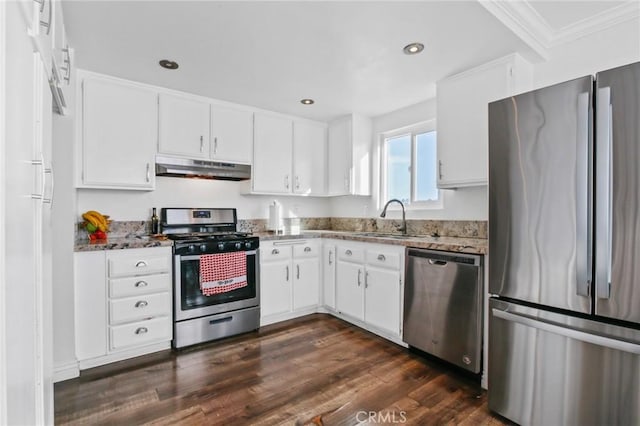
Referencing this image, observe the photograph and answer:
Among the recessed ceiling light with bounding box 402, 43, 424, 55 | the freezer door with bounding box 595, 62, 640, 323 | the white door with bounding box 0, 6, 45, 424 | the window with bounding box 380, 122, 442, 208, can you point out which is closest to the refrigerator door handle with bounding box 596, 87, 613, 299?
the freezer door with bounding box 595, 62, 640, 323

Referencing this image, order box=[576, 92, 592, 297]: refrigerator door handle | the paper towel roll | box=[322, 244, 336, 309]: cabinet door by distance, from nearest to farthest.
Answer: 1. box=[576, 92, 592, 297]: refrigerator door handle
2. box=[322, 244, 336, 309]: cabinet door
3. the paper towel roll

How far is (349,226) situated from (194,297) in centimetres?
211

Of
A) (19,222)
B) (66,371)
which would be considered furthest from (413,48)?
(66,371)

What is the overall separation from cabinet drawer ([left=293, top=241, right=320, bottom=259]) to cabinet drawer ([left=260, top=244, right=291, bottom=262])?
0.31ft

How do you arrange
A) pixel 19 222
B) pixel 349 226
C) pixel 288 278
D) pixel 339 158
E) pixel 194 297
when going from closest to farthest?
pixel 19 222 → pixel 194 297 → pixel 288 278 → pixel 339 158 → pixel 349 226

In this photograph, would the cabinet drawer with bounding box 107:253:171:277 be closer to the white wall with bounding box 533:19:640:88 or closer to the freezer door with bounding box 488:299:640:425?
the freezer door with bounding box 488:299:640:425

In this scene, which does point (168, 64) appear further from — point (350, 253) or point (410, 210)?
point (410, 210)

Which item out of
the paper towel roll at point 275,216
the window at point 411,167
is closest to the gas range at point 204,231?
the paper towel roll at point 275,216

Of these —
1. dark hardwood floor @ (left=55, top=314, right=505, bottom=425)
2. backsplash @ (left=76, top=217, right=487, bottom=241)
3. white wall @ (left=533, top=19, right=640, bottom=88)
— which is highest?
white wall @ (left=533, top=19, right=640, bottom=88)

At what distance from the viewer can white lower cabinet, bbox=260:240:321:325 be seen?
3.21 metres

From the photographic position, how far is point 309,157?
400 centimetres

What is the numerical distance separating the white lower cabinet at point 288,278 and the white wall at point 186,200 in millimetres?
750

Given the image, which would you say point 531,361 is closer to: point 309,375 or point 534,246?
point 534,246

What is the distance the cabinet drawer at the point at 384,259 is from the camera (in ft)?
8.97
